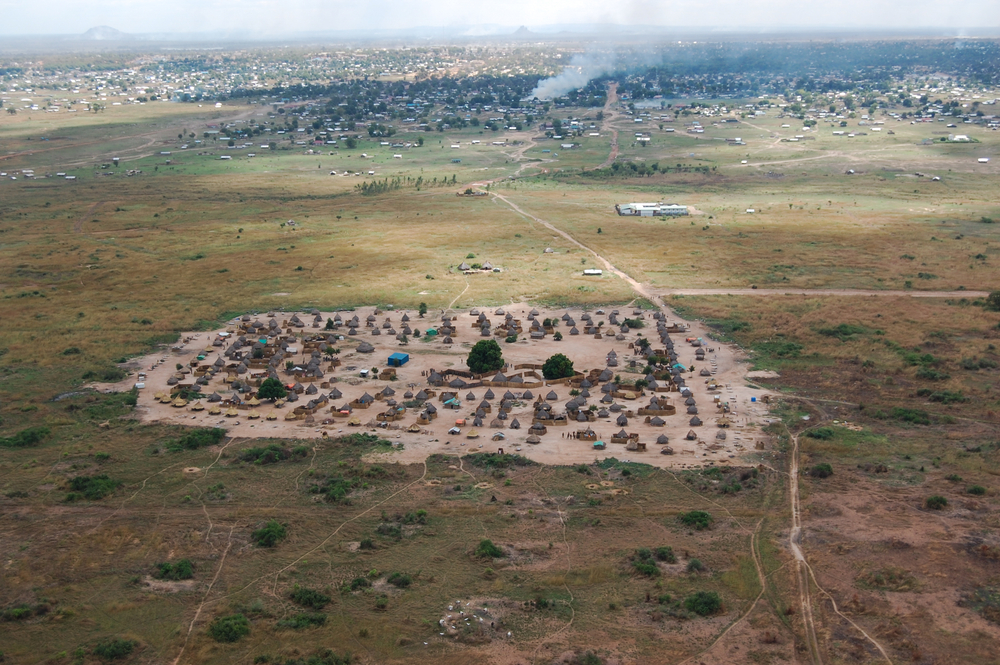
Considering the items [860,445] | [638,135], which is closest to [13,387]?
[860,445]

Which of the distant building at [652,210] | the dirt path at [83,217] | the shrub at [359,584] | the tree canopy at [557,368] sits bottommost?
the shrub at [359,584]

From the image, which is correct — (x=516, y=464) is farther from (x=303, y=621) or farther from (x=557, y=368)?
(x=303, y=621)

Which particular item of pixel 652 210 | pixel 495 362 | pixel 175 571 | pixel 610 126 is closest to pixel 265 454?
pixel 175 571

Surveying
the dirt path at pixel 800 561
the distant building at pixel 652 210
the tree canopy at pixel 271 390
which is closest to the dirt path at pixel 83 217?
the tree canopy at pixel 271 390

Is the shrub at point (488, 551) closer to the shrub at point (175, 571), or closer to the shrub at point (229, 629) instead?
the shrub at point (229, 629)

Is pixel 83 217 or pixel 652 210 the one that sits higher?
pixel 652 210

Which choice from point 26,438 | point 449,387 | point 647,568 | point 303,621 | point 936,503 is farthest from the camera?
point 449,387

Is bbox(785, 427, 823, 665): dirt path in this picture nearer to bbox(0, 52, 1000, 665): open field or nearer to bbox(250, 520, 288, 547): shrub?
bbox(0, 52, 1000, 665): open field
